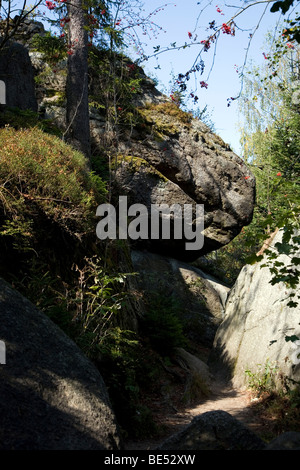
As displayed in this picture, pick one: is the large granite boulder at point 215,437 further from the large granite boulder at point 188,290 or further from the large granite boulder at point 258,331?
the large granite boulder at point 188,290

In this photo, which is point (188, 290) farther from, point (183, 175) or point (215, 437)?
point (215, 437)

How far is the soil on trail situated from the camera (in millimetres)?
4809

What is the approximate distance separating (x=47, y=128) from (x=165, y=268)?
5399 mm

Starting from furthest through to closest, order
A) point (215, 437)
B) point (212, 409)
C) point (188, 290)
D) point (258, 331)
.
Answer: point (188, 290) < point (258, 331) < point (212, 409) < point (215, 437)

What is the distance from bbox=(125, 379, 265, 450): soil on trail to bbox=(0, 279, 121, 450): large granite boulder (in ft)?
4.81

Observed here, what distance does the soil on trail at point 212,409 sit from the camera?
15.8ft

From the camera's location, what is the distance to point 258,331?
7.31 metres

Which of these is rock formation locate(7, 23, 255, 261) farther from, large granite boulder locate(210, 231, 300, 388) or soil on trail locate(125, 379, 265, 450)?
soil on trail locate(125, 379, 265, 450)

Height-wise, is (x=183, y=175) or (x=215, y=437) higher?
(x=183, y=175)

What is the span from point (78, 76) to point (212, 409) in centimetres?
832

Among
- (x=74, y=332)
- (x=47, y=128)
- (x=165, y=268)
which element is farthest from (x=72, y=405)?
(x=165, y=268)

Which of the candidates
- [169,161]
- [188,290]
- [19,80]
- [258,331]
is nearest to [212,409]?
[258,331]

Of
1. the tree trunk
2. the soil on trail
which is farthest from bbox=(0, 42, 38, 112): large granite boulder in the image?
the soil on trail

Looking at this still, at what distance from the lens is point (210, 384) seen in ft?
26.1
